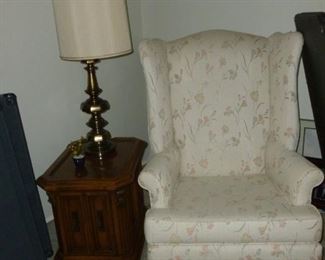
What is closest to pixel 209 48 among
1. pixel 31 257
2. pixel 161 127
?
pixel 161 127

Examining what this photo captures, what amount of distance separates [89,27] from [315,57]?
3.34 ft

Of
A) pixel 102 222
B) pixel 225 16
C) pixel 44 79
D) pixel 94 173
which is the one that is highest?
pixel 225 16

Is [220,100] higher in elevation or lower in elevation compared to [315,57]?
lower

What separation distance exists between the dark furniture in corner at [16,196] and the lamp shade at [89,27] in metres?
0.37

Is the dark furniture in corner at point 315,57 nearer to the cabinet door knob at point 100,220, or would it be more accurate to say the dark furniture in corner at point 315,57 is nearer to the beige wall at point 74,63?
the beige wall at point 74,63

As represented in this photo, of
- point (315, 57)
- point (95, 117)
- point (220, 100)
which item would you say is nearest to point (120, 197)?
point (95, 117)

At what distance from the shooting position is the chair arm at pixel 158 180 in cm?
155

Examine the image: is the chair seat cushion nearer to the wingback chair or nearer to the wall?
the wingback chair

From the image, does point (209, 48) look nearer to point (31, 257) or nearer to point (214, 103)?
point (214, 103)

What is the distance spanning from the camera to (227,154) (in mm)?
1880

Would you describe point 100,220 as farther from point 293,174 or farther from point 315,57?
point 315,57

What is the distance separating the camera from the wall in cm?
176

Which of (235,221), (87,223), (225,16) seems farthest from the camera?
(225,16)

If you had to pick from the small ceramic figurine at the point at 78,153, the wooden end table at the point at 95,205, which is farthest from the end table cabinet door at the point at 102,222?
the small ceramic figurine at the point at 78,153
